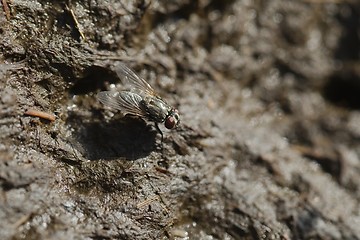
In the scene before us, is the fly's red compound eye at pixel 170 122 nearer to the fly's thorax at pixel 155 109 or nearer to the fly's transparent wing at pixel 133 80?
the fly's thorax at pixel 155 109

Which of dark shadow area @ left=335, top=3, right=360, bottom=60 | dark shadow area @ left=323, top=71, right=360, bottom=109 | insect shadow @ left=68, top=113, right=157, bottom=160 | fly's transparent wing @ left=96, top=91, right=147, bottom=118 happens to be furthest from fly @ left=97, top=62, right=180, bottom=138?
dark shadow area @ left=335, top=3, right=360, bottom=60

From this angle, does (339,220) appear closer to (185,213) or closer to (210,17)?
(185,213)

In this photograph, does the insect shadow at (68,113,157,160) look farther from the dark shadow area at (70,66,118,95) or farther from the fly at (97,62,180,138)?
the dark shadow area at (70,66,118,95)

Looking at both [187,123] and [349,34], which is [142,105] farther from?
[349,34]

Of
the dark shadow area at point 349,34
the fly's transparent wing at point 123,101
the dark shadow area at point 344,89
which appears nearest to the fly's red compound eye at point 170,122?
the fly's transparent wing at point 123,101

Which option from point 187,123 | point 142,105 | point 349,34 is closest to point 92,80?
point 142,105

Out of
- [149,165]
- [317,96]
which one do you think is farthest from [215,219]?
[317,96]
